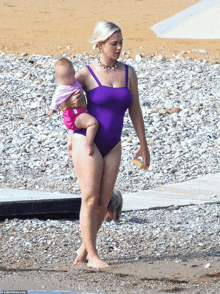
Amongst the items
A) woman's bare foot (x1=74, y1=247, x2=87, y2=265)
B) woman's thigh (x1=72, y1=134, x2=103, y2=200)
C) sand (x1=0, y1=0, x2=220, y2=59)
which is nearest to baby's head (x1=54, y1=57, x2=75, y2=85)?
woman's thigh (x1=72, y1=134, x2=103, y2=200)

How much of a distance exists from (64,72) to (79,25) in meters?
17.2

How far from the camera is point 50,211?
5078mm

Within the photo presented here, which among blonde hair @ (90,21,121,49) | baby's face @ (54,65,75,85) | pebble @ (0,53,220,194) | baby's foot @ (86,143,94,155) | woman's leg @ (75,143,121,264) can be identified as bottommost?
pebble @ (0,53,220,194)

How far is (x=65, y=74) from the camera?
3443mm

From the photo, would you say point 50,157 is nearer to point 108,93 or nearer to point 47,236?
point 47,236

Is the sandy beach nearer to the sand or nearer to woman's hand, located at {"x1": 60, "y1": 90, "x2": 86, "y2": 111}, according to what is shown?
the sand

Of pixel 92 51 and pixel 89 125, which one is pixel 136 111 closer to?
pixel 89 125

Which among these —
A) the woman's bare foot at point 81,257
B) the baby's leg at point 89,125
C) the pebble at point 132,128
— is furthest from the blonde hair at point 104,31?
→ the pebble at point 132,128

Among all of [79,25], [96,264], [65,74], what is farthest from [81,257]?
[79,25]

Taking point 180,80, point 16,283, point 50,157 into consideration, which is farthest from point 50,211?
point 180,80

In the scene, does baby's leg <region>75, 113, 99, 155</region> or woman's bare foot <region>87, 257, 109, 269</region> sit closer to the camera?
baby's leg <region>75, 113, 99, 155</region>

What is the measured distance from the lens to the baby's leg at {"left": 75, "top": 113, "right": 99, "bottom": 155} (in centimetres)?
348

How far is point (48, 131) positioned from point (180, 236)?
4557mm

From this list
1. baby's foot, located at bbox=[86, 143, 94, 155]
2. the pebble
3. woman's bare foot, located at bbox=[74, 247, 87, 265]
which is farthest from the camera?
the pebble
